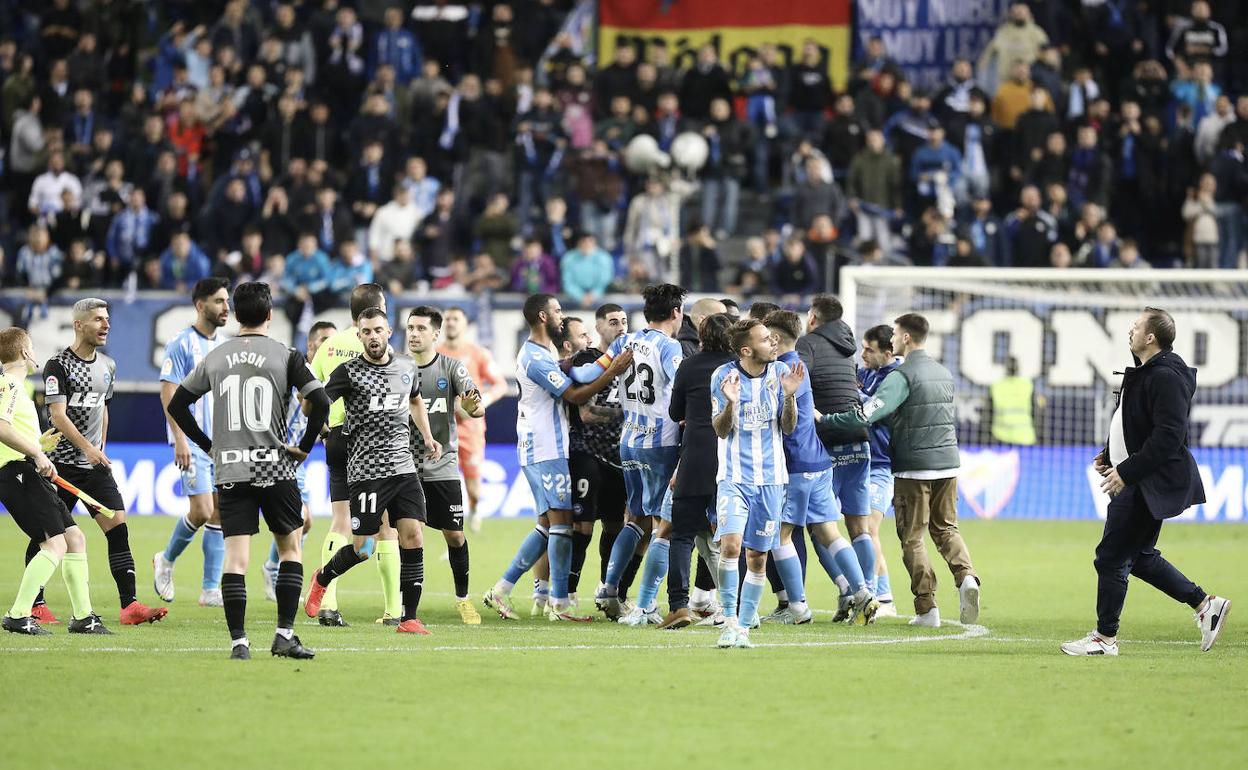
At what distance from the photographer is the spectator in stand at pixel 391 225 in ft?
79.6

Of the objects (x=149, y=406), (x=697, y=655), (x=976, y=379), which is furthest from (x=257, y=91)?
(x=697, y=655)

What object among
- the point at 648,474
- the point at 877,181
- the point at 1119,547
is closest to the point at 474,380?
the point at 648,474

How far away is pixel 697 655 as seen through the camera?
1007cm

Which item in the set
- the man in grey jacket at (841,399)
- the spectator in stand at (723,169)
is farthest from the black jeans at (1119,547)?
the spectator in stand at (723,169)

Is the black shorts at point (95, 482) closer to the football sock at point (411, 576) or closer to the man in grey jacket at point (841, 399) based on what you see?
the football sock at point (411, 576)

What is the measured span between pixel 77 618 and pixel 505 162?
1509 centimetres

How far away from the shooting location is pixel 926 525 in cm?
1232

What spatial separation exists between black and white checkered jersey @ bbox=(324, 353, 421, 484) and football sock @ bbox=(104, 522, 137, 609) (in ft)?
6.14

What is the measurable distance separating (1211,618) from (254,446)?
581cm

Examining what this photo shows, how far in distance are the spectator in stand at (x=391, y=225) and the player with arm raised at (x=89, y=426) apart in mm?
12564

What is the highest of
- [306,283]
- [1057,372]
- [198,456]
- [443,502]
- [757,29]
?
[757,29]

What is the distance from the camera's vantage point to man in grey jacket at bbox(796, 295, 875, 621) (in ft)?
40.8

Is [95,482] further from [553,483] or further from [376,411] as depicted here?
[553,483]

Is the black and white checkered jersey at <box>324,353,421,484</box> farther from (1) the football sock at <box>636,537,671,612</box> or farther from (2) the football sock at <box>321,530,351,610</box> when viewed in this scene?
(1) the football sock at <box>636,537,671,612</box>
